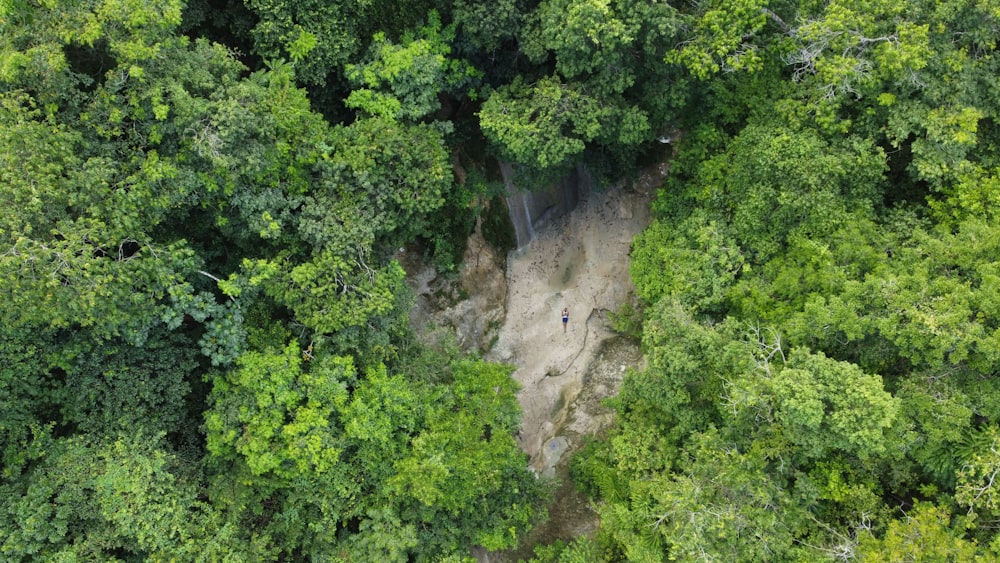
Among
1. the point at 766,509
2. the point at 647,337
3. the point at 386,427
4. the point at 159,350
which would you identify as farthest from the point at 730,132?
the point at 159,350

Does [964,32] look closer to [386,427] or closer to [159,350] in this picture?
[386,427]

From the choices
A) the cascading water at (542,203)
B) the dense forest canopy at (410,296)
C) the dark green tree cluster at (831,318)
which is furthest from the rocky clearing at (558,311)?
the dark green tree cluster at (831,318)

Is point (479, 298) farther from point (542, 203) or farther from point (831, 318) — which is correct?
point (831, 318)

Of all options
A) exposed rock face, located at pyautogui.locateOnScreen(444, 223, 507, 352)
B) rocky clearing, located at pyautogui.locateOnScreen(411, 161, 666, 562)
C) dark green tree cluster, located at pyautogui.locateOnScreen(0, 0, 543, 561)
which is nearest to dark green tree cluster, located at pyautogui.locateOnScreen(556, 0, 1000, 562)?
rocky clearing, located at pyautogui.locateOnScreen(411, 161, 666, 562)

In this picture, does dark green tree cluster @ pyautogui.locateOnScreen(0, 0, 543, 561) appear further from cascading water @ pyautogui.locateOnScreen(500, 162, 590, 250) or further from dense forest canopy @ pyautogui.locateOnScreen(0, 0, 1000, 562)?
cascading water @ pyautogui.locateOnScreen(500, 162, 590, 250)

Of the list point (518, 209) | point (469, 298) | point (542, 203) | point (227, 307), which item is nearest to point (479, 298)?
point (469, 298)

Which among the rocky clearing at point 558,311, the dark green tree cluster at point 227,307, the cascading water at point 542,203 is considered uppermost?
the dark green tree cluster at point 227,307

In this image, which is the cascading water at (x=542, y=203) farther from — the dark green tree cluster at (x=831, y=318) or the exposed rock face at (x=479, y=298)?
the dark green tree cluster at (x=831, y=318)
